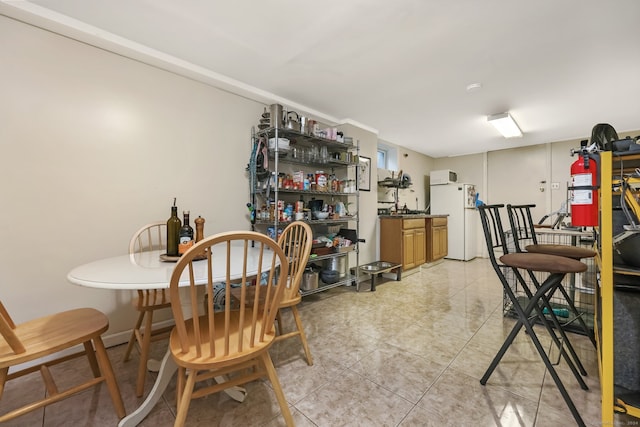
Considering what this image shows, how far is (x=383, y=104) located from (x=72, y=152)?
300 cm

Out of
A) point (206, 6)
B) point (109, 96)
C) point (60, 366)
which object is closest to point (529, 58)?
point (206, 6)

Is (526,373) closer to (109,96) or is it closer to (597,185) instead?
(597,185)

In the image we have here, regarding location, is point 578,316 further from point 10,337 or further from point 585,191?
point 10,337

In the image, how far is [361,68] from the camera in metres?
2.42

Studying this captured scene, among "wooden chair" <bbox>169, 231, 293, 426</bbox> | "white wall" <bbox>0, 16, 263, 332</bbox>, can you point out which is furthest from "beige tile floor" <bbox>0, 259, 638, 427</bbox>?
"white wall" <bbox>0, 16, 263, 332</bbox>

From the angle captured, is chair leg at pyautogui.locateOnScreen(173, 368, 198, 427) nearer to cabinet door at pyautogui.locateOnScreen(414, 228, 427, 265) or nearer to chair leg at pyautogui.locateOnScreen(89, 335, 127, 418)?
chair leg at pyautogui.locateOnScreen(89, 335, 127, 418)

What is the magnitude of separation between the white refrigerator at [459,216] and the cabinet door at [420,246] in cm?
112

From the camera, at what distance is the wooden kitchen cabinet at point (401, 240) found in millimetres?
3977

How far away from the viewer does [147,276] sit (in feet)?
3.86

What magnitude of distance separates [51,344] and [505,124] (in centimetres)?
480

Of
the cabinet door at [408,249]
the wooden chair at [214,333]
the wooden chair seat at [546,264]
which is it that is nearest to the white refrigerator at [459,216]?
the cabinet door at [408,249]

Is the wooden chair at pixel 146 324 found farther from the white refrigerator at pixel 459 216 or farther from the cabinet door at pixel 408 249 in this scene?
the white refrigerator at pixel 459 216

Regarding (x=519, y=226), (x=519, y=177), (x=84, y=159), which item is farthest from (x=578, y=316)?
(x=519, y=177)

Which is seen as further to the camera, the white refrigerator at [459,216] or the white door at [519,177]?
the white refrigerator at [459,216]
